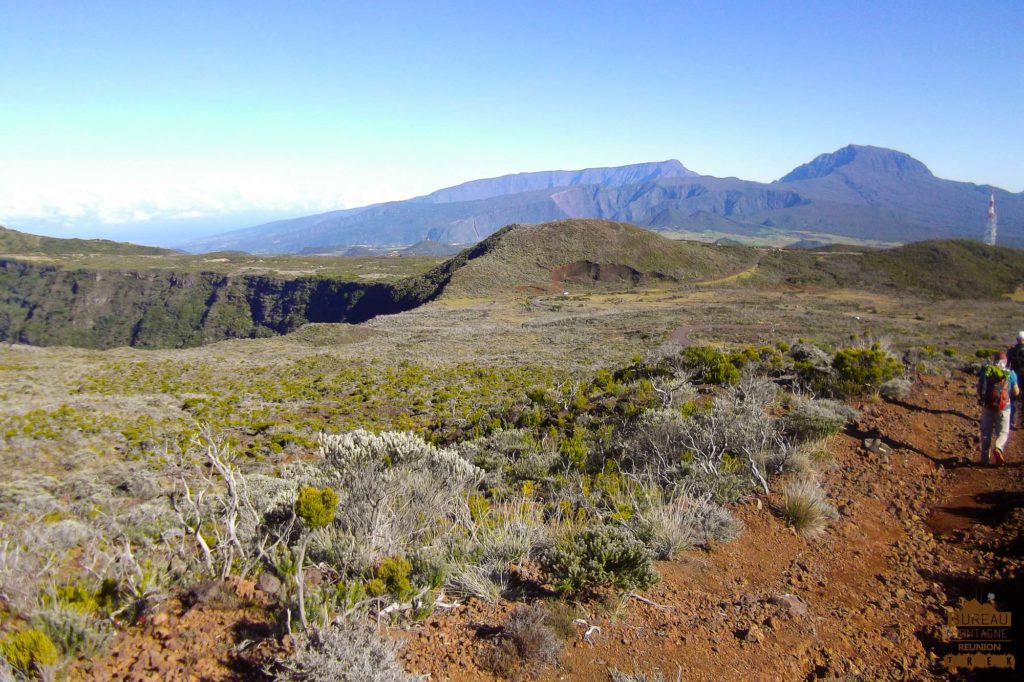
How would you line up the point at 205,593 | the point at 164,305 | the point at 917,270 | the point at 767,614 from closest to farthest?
the point at 205,593 < the point at 767,614 < the point at 917,270 < the point at 164,305

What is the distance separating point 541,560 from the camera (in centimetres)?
371

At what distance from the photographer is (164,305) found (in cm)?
7281

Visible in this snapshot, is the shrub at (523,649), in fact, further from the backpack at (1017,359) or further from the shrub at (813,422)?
the backpack at (1017,359)

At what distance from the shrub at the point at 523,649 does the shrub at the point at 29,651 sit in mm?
2017

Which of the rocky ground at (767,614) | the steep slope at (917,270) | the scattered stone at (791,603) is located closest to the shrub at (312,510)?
the rocky ground at (767,614)

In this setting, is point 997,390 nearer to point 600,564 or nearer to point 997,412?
point 997,412

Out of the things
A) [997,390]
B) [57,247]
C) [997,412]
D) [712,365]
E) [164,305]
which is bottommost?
[164,305]

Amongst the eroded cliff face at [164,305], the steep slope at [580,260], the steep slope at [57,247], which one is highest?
the steep slope at [57,247]

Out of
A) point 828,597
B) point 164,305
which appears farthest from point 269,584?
point 164,305

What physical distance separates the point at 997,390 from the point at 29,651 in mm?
8710

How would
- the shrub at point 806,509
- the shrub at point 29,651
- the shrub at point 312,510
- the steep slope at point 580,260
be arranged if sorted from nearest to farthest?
1. the shrub at point 29,651
2. the shrub at point 312,510
3. the shrub at point 806,509
4. the steep slope at point 580,260

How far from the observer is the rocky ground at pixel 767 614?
8.99 ft

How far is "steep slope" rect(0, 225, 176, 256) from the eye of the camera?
95812 mm

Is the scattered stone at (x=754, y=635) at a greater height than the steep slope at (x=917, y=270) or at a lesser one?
lesser
